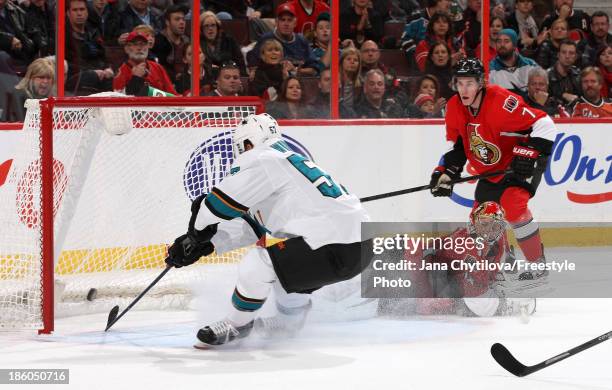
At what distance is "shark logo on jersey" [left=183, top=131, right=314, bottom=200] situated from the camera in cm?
532

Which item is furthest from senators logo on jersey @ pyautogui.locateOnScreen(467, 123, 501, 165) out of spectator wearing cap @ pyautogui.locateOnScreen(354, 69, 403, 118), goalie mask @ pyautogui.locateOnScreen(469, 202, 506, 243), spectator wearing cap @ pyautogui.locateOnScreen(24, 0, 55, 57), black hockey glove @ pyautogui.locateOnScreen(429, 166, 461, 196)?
spectator wearing cap @ pyautogui.locateOnScreen(24, 0, 55, 57)

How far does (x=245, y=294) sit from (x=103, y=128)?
1.21m

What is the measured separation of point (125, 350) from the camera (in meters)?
4.26

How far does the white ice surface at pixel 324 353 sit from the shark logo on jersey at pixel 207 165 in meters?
0.51

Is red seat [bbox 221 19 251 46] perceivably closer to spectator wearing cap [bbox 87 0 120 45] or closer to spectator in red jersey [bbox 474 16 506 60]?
spectator wearing cap [bbox 87 0 120 45]

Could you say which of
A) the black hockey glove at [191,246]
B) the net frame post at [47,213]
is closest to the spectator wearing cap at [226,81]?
the net frame post at [47,213]

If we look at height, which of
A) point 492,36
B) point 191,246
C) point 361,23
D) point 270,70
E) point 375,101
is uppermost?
point 361,23

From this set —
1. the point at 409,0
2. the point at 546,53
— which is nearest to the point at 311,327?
the point at 409,0

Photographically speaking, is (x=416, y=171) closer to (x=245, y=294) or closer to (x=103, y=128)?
(x=103, y=128)

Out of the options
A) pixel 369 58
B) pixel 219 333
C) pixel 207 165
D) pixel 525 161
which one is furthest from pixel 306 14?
pixel 219 333

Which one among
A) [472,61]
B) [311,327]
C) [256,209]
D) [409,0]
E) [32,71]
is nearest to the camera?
[256,209]

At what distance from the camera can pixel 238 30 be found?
653cm

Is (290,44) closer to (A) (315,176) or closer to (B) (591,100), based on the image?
(B) (591,100)

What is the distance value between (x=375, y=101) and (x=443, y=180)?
4.86ft
